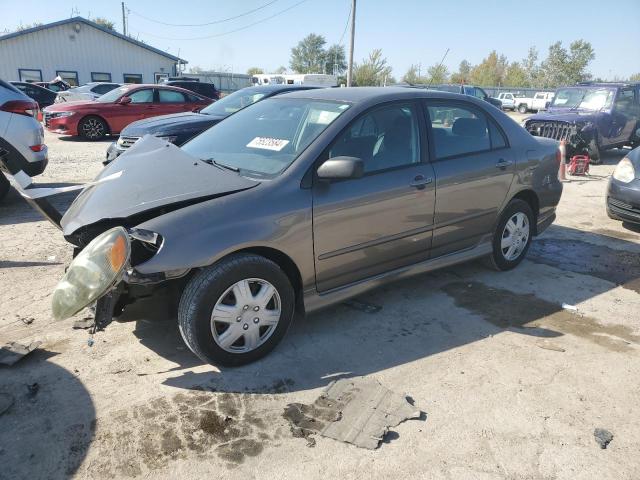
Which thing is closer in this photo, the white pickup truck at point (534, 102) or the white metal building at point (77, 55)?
the white metal building at point (77, 55)

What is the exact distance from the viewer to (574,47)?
6309cm

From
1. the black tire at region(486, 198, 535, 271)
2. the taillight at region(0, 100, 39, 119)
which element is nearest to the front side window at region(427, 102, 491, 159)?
the black tire at region(486, 198, 535, 271)

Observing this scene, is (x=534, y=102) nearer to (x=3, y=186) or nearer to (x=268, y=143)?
(x=3, y=186)

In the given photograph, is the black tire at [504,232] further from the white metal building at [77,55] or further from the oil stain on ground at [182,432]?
the white metal building at [77,55]

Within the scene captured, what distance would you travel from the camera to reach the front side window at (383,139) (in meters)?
3.53

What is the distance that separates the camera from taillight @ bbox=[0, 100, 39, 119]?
627 centimetres

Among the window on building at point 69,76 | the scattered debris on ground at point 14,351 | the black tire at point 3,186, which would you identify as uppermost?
the window on building at point 69,76

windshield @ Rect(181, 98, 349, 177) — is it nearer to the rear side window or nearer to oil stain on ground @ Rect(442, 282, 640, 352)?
oil stain on ground @ Rect(442, 282, 640, 352)

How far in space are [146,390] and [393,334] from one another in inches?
69.5

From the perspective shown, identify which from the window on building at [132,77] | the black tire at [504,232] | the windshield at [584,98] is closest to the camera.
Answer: the black tire at [504,232]

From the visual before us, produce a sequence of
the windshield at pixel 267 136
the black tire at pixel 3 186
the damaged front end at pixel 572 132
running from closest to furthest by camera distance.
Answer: the windshield at pixel 267 136, the black tire at pixel 3 186, the damaged front end at pixel 572 132

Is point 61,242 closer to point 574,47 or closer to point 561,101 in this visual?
point 561,101

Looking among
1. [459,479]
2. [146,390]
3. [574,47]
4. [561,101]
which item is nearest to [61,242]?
[146,390]

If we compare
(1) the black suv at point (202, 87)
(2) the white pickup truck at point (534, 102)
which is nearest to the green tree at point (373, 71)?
(2) the white pickup truck at point (534, 102)
